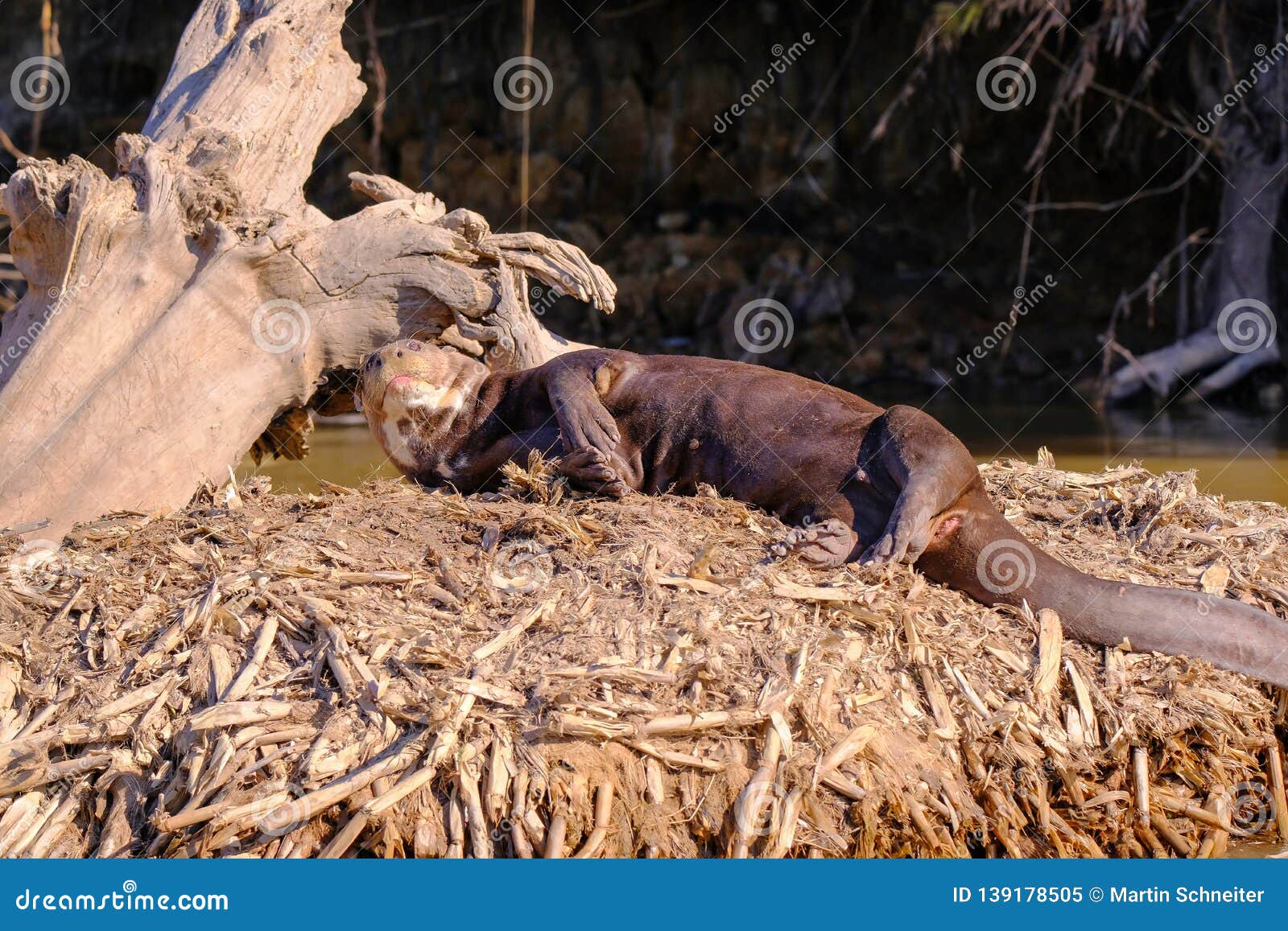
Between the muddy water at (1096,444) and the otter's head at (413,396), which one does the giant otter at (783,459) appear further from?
the muddy water at (1096,444)

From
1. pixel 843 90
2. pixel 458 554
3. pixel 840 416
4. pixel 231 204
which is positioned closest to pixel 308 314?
pixel 231 204

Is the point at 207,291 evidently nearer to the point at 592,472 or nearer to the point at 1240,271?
the point at 592,472

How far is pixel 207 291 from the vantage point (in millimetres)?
4086

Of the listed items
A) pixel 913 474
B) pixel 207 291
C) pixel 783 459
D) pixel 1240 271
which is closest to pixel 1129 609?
pixel 913 474

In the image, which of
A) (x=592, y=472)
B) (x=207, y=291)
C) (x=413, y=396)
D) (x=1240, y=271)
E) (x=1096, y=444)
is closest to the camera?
(x=592, y=472)

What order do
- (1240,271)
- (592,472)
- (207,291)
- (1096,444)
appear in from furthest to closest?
(1240,271)
(1096,444)
(207,291)
(592,472)

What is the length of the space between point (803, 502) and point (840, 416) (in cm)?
26

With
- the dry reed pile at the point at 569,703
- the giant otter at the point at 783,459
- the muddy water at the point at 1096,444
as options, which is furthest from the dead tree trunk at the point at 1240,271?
the giant otter at the point at 783,459

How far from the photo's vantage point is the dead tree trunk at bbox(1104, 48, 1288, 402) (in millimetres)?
8211

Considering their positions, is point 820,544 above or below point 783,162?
below

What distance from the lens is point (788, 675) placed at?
2803 mm

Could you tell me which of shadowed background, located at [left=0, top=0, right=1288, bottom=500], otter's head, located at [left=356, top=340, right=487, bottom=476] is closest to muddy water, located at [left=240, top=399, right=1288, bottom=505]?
otter's head, located at [left=356, top=340, right=487, bottom=476]

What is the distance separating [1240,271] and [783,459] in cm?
612

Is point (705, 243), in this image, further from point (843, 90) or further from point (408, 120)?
point (408, 120)
